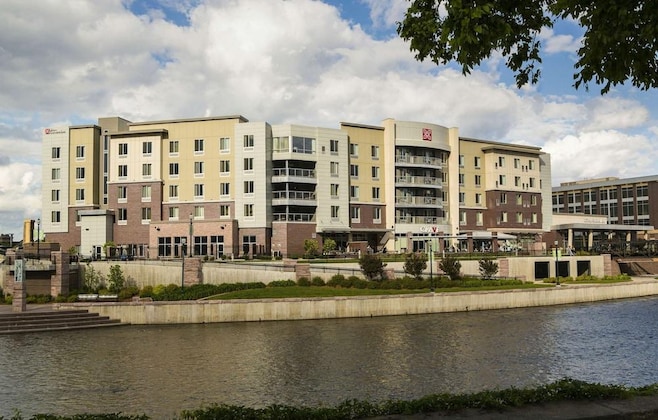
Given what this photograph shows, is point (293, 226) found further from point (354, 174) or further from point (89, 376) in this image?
point (89, 376)

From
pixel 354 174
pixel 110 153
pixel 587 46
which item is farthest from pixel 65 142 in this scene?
pixel 587 46

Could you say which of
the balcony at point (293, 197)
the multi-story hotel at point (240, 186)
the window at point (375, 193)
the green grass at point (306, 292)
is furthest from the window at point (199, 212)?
the green grass at point (306, 292)

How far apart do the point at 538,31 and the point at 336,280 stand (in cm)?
3524

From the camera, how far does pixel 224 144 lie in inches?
2783

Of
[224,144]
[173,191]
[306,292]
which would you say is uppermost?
[224,144]

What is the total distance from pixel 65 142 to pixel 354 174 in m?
39.0

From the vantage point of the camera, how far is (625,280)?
6000 cm

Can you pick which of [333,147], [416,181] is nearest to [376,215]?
[416,181]

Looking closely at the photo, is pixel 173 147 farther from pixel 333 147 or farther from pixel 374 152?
pixel 374 152

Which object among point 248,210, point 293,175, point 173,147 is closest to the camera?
A: point 248,210

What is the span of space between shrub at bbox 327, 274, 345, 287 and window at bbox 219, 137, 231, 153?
31.2 m

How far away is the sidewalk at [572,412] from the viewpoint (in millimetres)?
7660

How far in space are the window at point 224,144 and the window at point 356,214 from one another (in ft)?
59.3

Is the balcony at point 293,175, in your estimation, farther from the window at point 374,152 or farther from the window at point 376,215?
the window at point 376,215
